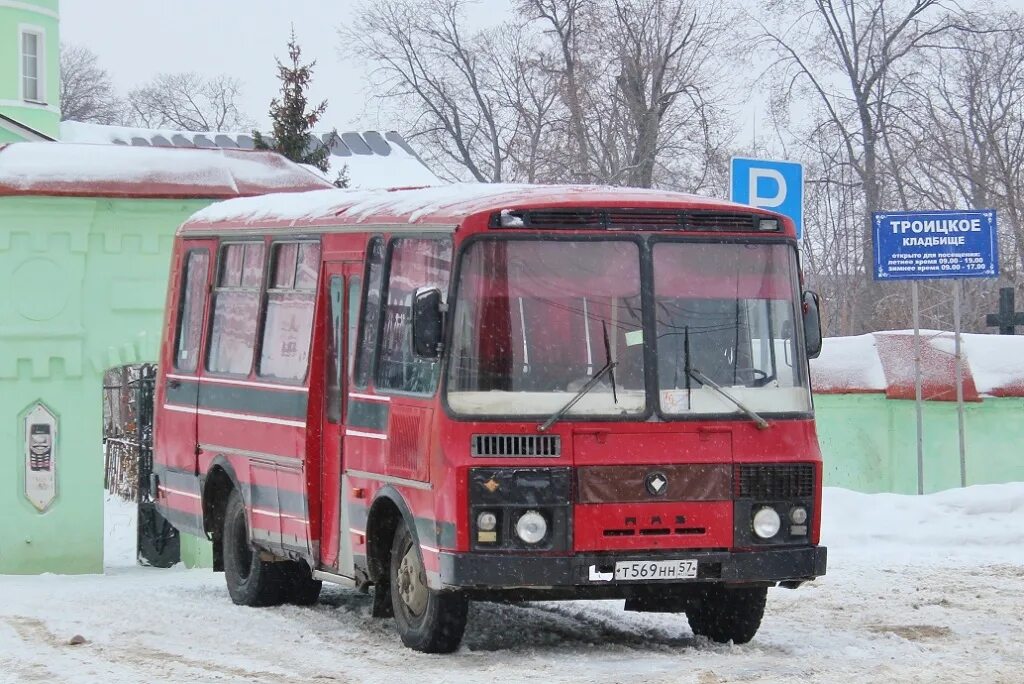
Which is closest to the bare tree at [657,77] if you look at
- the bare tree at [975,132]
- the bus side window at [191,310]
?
the bare tree at [975,132]

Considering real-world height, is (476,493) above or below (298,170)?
below

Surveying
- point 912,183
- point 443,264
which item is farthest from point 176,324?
point 912,183

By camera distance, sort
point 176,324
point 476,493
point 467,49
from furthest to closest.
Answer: point 467,49 → point 176,324 → point 476,493

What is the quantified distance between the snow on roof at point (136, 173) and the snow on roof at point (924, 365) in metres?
6.70

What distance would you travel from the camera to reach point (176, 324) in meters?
15.0

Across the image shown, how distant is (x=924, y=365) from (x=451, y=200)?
496 inches

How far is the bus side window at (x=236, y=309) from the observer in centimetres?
1331

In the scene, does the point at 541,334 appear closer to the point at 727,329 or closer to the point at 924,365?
the point at 727,329

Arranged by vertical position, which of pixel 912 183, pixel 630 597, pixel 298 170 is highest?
pixel 912 183

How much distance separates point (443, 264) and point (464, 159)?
4069cm

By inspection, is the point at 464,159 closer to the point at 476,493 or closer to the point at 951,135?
the point at 951,135

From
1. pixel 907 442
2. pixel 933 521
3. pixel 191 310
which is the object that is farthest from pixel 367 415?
pixel 907 442

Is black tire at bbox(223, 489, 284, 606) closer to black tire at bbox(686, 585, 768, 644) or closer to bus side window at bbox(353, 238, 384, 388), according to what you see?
bus side window at bbox(353, 238, 384, 388)

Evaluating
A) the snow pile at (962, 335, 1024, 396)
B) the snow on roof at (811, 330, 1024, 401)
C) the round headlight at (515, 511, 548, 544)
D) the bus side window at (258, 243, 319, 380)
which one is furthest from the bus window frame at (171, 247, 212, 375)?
the snow pile at (962, 335, 1024, 396)
